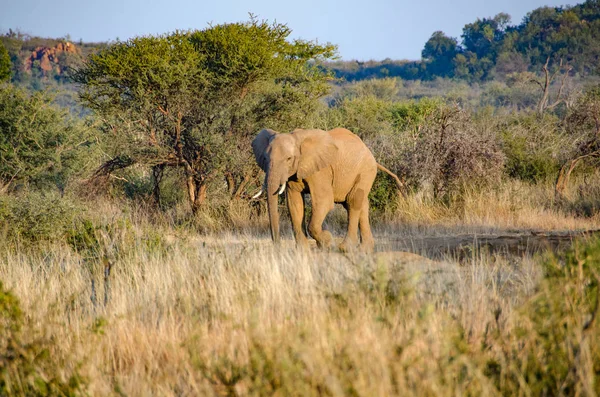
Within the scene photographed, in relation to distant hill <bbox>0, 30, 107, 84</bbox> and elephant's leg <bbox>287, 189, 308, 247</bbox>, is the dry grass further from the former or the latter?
distant hill <bbox>0, 30, 107, 84</bbox>

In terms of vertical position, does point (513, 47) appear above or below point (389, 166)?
above

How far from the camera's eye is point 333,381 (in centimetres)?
346

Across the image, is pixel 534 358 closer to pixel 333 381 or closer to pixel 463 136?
pixel 333 381

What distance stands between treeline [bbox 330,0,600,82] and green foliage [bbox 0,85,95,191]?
43.4 m

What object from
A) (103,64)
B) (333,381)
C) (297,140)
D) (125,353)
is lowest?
(125,353)

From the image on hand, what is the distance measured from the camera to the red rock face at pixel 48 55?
65.9 metres

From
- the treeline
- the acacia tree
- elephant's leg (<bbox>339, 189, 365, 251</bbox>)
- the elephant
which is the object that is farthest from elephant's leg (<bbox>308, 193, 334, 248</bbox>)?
the treeline

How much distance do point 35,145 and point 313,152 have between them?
1040 cm

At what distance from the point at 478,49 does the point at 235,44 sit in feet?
208

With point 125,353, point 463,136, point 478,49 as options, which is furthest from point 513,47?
point 125,353

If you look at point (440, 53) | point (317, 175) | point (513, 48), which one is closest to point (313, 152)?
point (317, 175)

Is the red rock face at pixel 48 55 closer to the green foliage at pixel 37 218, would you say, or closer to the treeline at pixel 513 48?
the treeline at pixel 513 48

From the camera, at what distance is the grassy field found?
385 centimetres

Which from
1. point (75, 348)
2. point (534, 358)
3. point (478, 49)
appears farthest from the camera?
point (478, 49)
